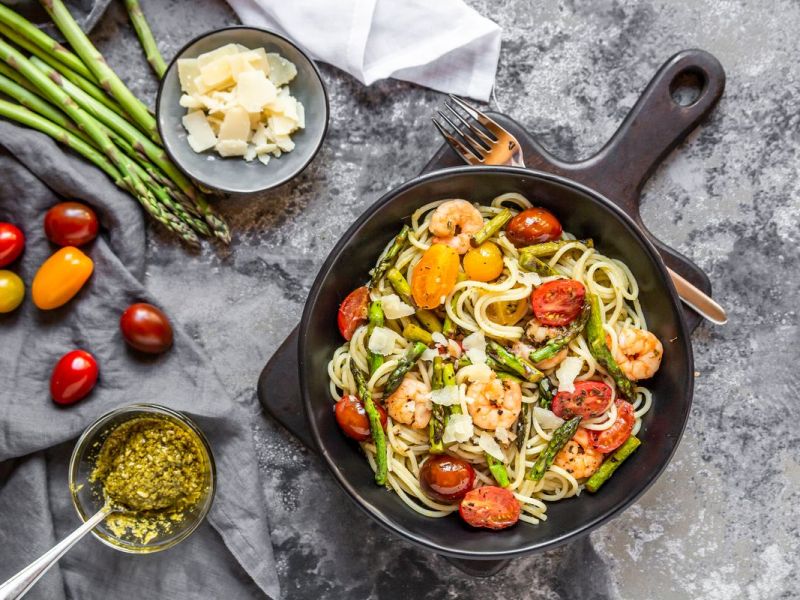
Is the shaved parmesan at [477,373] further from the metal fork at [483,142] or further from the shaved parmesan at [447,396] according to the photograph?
the metal fork at [483,142]

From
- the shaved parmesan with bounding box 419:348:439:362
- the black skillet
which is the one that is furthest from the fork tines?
the shaved parmesan with bounding box 419:348:439:362

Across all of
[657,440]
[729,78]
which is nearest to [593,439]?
[657,440]

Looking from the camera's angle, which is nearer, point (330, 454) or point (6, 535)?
point (330, 454)

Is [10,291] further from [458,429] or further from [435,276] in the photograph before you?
[458,429]

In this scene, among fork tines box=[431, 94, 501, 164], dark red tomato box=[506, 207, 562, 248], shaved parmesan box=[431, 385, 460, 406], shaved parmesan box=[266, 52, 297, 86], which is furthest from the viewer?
shaved parmesan box=[266, 52, 297, 86]

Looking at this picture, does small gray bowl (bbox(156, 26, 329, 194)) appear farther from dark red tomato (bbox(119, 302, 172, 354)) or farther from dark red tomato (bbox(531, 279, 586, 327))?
dark red tomato (bbox(531, 279, 586, 327))

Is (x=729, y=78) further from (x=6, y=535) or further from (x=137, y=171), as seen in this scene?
(x=6, y=535)

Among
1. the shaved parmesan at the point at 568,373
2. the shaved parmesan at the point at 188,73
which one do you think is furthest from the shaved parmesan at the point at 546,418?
the shaved parmesan at the point at 188,73

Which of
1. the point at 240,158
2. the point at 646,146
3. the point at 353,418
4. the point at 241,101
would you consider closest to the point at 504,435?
the point at 353,418
